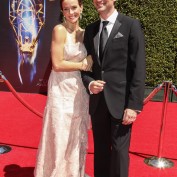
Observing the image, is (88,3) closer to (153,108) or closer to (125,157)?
(153,108)

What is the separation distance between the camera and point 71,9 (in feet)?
9.49

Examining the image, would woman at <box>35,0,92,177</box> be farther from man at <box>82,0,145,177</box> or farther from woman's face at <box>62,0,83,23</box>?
man at <box>82,0,145,177</box>

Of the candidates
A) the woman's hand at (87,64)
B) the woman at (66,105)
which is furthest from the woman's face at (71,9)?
the woman's hand at (87,64)

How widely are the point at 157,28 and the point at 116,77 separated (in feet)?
17.8

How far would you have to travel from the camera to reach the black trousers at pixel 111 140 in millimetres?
2764

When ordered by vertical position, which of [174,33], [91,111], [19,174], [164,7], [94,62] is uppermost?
[164,7]

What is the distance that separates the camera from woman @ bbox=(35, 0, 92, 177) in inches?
115

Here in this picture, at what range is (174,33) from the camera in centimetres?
780

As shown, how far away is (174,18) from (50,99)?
216 inches

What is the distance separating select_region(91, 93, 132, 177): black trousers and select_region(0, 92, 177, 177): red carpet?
745 mm

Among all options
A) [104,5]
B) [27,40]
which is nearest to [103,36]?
[104,5]

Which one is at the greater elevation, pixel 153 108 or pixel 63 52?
pixel 63 52

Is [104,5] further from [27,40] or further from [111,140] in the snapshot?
[27,40]

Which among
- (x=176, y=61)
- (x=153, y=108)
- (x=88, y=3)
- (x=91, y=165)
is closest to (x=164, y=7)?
(x=176, y=61)
